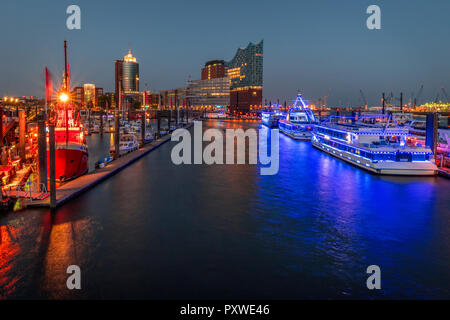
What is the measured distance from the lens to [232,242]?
13.2 metres

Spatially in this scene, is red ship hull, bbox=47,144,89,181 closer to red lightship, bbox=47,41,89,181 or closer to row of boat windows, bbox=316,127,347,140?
red lightship, bbox=47,41,89,181

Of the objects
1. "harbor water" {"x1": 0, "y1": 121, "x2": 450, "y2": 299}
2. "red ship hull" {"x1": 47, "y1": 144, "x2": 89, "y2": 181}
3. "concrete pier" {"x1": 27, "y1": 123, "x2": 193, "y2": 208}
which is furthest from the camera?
"red ship hull" {"x1": 47, "y1": 144, "x2": 89, "y2": 181}

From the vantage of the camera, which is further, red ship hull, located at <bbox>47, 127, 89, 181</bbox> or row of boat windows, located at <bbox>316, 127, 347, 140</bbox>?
row of boat windows, located at <bbox>316, 127, 347, 140</bbox>

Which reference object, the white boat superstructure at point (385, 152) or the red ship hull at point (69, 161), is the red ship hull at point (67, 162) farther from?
the white boat superstructure at point (385, 152)

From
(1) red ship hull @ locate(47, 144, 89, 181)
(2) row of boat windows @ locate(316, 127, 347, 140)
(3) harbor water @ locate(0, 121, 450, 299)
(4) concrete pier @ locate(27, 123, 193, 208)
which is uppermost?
(2) row of boat windows @ locate(316, 127, 347, 140)

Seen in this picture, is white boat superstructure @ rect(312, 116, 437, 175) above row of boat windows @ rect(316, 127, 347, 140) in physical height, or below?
below

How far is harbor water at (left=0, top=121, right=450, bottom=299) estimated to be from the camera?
970cm

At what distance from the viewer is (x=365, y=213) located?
17359 millimetres

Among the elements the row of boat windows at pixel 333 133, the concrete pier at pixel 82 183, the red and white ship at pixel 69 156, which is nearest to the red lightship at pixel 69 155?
the red and white ship at pixel 69 156

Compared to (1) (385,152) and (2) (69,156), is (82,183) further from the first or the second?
(1) (385,152)

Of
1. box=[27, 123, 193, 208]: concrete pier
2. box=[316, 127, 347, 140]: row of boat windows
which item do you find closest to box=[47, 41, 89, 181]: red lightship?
box=[27, 123, 193, 208]: concrete pier

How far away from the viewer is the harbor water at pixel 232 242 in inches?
382

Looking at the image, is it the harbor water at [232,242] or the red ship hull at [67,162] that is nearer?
the harbor water at [232,242]
